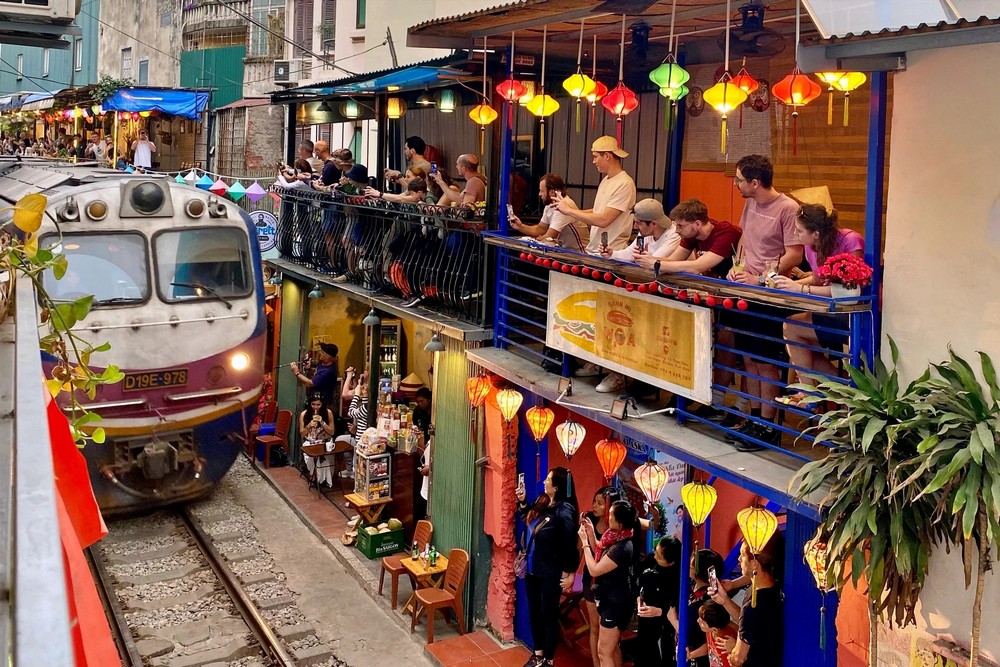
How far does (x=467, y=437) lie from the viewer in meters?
10.3

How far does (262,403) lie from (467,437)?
6.66 meters

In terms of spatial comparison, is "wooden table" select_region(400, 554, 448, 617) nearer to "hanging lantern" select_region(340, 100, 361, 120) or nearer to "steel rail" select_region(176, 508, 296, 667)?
"steel rail" select_region(176, 508, 296, 667)

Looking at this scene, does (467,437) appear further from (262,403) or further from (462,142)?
(262,403)

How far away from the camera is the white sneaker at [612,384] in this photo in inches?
329

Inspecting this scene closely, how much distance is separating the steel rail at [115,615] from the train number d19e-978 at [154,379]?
2.02m

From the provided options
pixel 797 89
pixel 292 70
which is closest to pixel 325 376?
pixel 797 89

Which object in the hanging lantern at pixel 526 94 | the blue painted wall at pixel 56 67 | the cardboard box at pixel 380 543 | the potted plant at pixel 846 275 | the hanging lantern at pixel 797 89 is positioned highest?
the blue painted wall at pixel 56 67

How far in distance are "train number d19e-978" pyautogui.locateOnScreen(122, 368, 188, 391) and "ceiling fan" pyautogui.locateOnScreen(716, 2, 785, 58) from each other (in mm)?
6886

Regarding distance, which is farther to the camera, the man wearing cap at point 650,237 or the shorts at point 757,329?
the man wearing cap at point 650,237

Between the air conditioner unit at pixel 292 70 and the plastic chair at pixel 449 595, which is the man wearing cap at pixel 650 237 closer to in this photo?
the plastic chair at pixel 449 595

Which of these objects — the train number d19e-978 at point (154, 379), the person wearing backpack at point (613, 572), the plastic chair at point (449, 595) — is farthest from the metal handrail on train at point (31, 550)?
the train number d19e-978 at point (154, 379)

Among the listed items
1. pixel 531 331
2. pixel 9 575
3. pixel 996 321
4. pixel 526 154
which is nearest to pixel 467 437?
pixel 531 331

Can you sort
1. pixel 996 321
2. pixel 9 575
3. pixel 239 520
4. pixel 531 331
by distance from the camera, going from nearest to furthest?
pixel 9 575
pixel 996 321
pixel 531 331
pixel 239 520

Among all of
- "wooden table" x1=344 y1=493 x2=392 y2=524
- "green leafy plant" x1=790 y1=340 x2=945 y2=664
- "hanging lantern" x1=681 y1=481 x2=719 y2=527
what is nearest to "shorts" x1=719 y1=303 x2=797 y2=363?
"hanging lantern" x1=681 y1=481 x2=719 y2=527
